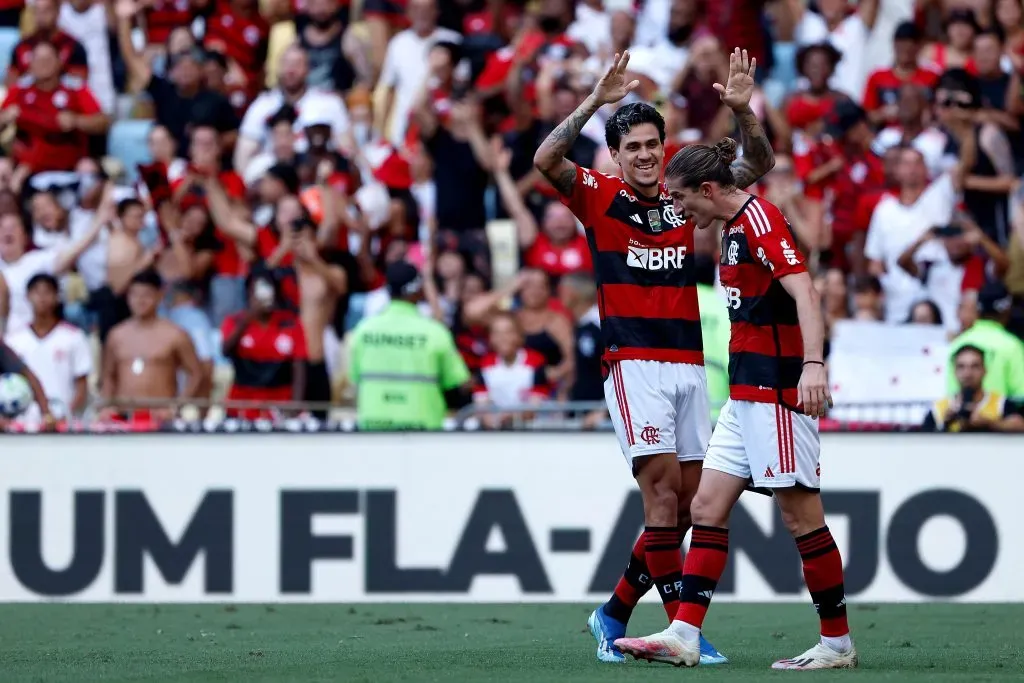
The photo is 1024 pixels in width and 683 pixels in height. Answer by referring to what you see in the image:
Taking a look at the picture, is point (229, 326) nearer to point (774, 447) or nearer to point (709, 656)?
point (709, 656)

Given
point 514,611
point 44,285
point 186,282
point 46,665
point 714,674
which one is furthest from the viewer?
point 186,282

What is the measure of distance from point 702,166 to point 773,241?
0.44 m

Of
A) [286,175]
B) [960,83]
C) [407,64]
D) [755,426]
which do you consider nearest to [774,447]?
[755,426]

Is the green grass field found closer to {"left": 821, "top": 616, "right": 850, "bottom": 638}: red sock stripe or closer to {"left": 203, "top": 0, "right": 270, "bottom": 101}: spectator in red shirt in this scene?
{"left": 821, "top": 616, "right": 850, "bottom": 638}: red sock stripe

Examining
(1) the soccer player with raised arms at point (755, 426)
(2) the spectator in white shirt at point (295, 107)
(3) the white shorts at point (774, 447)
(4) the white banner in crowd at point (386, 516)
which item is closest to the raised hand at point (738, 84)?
(1) the soccer player with raised arms at point (755, 426)

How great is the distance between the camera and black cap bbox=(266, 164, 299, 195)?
15.7 m

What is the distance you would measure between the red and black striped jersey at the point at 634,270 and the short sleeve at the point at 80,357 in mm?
7055

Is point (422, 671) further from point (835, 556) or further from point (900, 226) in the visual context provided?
point (900, 226)

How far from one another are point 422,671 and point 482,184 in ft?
30.5

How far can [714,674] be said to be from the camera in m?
6.83

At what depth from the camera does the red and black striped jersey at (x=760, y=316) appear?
715 centimetres

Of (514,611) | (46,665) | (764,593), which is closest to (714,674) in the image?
(46,665)

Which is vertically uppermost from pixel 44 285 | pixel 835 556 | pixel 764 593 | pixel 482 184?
pixel 482 184

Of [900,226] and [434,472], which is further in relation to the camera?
[900,226]
